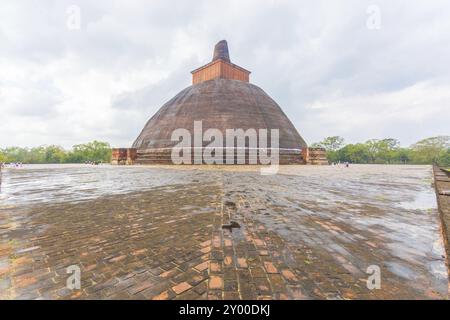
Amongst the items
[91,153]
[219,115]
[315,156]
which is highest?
[219,115]

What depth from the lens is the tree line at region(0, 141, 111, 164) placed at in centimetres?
6631

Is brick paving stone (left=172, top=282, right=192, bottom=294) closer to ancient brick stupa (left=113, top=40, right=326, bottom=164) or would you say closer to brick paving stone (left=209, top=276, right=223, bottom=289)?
brick paving stone (left=209, top=276, right=223, bottom=289)

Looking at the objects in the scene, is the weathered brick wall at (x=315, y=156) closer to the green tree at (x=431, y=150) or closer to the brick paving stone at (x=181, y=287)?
the brick paving stone at (x=181, y=287)

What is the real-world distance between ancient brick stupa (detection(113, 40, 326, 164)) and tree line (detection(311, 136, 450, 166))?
41.8 m

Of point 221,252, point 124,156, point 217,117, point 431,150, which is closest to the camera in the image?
point 221,252

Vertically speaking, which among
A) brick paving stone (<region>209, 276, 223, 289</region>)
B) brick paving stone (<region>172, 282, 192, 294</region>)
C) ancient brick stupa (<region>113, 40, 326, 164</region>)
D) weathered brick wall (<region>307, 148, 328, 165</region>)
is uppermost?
ancient brick stupa (<region>113, 40, 326, 164</region>)

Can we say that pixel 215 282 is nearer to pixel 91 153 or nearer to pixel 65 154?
pixel 91 153

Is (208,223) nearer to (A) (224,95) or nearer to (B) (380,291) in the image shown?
(B) (380,291)

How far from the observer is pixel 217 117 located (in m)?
28.6

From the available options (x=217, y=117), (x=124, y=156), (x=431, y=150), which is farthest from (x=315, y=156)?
(x=431, y=150)

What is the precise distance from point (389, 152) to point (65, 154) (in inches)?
4142

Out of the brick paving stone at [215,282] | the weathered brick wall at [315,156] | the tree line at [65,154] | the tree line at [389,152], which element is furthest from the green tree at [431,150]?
the tree line at [65,154]

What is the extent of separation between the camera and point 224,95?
104 ft

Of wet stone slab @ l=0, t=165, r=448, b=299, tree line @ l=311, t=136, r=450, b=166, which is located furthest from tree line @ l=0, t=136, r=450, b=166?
wet stone slab @ l=0, t=165, r=448, b=299
